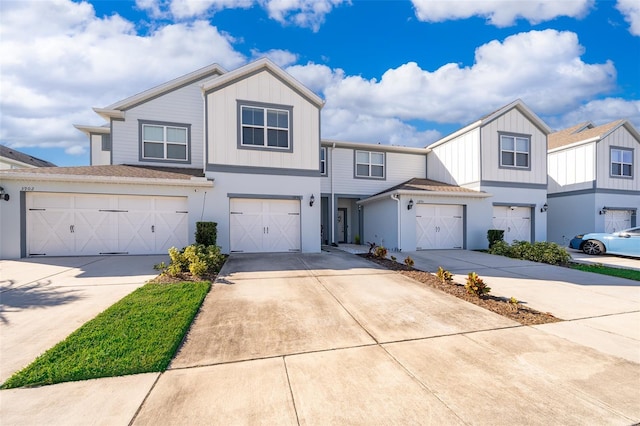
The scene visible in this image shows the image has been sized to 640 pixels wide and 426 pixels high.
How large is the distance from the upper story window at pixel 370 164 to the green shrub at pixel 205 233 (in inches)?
345

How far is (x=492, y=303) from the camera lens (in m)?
5.83

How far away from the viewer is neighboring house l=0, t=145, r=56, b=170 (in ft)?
66.3

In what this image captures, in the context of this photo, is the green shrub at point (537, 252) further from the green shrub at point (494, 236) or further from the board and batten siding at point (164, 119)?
the board and batten siding at point (164, 119)

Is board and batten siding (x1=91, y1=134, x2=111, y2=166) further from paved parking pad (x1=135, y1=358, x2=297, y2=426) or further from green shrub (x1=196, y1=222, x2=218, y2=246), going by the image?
paved parking pad (x1=135, y1=358, x2=297, y2=426)

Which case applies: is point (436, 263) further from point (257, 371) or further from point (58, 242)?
point (58, 242)

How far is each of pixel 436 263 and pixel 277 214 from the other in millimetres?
6178

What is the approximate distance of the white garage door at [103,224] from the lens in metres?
9.91

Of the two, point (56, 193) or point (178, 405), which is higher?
point (56, 193)

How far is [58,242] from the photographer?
9984 mm

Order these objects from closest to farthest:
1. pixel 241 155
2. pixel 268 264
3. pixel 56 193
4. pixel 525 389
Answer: pixel 525 389, pixel 268 264, pixel 56 193, pixel 241 155

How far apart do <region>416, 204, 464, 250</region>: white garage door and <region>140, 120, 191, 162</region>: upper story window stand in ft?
35.3

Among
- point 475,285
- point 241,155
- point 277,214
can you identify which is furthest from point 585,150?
Result: point 241,155

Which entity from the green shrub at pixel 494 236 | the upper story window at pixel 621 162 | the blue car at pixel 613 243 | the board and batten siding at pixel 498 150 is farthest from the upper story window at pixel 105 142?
the upper story window at pixel 621 162

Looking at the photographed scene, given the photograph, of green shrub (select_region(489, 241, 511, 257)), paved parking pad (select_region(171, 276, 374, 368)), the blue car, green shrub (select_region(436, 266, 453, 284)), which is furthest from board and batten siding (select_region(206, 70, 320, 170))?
the blue car
